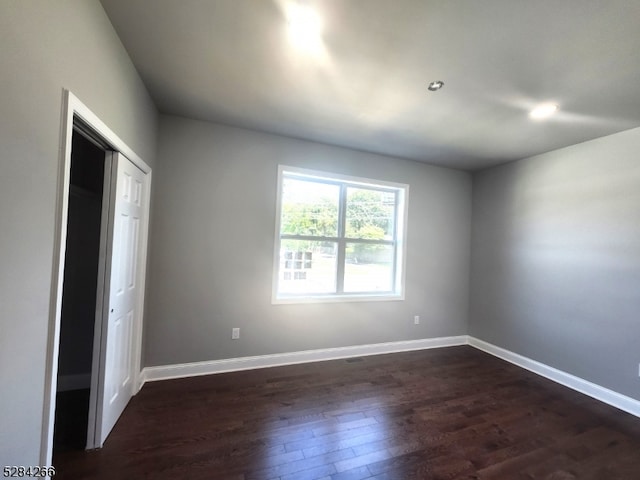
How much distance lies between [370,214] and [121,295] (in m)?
2.85

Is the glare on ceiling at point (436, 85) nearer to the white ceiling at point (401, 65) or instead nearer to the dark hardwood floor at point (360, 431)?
the white ceiling at point (401, 65)

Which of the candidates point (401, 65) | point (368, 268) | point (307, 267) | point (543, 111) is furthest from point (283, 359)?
point (543, 111)

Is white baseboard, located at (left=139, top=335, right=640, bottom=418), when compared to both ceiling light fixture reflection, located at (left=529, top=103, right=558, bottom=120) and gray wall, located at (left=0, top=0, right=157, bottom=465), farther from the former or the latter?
ceiling light fixture reflection, located at (left=529, top=103, right=558, bottom=120)

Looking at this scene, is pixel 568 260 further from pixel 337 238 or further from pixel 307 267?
pixel 307 267

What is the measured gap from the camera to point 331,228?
341cm

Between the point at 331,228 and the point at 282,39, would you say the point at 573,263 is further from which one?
the point at 282,39

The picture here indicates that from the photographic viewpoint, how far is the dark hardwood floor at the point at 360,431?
5.40ft

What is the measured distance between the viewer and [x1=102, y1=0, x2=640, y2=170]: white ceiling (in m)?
1.39

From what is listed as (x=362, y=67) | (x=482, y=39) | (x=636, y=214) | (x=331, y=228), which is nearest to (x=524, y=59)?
(x=482, y=39)

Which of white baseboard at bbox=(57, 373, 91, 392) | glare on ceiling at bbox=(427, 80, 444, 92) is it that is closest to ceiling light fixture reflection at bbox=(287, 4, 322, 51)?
Answer: glare on ceiling at bbox=(427, 80, 444, 92)

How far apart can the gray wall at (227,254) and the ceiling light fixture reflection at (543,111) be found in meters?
1.60

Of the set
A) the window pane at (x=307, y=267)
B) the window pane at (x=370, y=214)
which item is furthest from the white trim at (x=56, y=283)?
the window pane at (x=370, y=214)

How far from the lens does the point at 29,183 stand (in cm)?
98

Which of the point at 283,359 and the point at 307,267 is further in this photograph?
the point at 307,267
